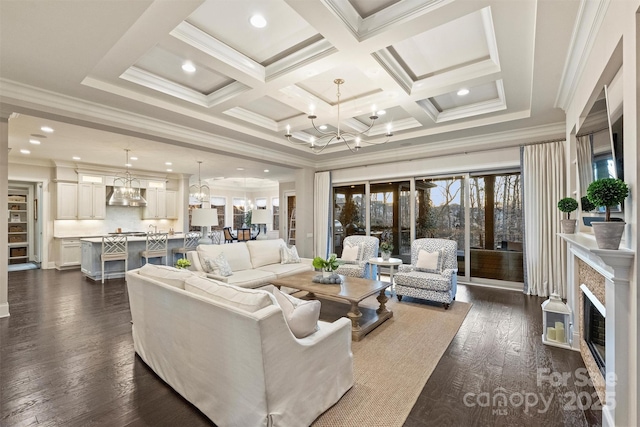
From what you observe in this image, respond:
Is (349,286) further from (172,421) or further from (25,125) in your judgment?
(25,125)

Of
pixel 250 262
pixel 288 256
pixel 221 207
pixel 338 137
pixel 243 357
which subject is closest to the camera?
pixel 243 357

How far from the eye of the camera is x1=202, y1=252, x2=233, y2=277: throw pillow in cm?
430

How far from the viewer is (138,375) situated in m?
2.46

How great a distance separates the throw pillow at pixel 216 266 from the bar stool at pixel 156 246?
3.01 metres

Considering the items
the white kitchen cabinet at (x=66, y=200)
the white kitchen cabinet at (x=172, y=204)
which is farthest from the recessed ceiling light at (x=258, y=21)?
the white kitchen cabinet at (x=172, y=204)

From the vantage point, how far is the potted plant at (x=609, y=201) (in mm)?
1602

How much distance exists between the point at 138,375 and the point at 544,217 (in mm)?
5825

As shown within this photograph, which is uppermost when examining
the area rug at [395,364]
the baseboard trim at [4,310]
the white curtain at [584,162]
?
the white curtain at [584,162]

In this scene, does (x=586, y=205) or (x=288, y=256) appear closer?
(x=586, y=205)

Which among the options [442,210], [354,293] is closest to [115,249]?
[354,293]

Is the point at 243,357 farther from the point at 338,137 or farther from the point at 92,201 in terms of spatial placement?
the point at 92,201

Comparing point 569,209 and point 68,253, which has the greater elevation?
point 569,209

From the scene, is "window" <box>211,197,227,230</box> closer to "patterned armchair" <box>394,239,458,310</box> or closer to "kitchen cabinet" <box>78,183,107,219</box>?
"kitchen cabinet" <box>78,183,107,219</box>

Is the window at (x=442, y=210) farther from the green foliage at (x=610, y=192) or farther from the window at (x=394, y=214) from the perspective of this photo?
the green foliage at (x=610, y=192)
